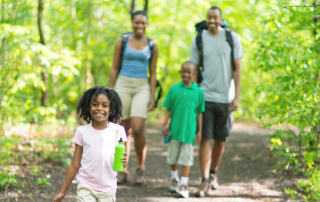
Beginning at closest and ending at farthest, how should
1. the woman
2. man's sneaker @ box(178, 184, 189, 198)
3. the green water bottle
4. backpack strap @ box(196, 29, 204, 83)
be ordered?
the green water bottle, man's sneaker @ box(178, 184, 189, 198), backpack strap @ box(196, 29, 204, 83), the woman

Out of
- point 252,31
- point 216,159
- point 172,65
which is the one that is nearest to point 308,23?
point 216,159

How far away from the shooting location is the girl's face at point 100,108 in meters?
2.45

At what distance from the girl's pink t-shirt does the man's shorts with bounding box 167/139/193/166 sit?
65.2 inches

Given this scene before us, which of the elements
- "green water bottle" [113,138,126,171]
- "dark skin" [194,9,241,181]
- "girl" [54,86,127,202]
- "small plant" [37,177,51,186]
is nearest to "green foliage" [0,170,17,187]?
"small plant" [37,177,51,186]

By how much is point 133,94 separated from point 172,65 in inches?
287

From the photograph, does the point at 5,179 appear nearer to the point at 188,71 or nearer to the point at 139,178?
the point at 139,178

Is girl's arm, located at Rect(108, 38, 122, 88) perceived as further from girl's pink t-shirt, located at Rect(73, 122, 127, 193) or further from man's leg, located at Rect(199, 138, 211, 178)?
girl's pink t-shirt, located at Rect(73, 122, 127, 193)

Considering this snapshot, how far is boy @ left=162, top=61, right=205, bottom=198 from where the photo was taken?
3980 mm

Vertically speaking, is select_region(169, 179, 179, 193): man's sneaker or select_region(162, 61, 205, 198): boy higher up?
select_region(162, 61, 205, 198): boy

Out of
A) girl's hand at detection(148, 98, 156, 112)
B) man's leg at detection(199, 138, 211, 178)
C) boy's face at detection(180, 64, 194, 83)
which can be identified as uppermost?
boy's face at detection(180, 64, 194, 83)

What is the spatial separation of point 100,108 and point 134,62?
1.95 m

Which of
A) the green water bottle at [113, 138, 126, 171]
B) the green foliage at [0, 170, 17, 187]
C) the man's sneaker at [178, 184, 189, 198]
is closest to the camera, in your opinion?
the green water bottle at [113, 138, 126, 171]

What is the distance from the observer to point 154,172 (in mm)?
5449

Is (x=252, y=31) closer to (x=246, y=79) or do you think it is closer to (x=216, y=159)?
(x=246, y=79)
